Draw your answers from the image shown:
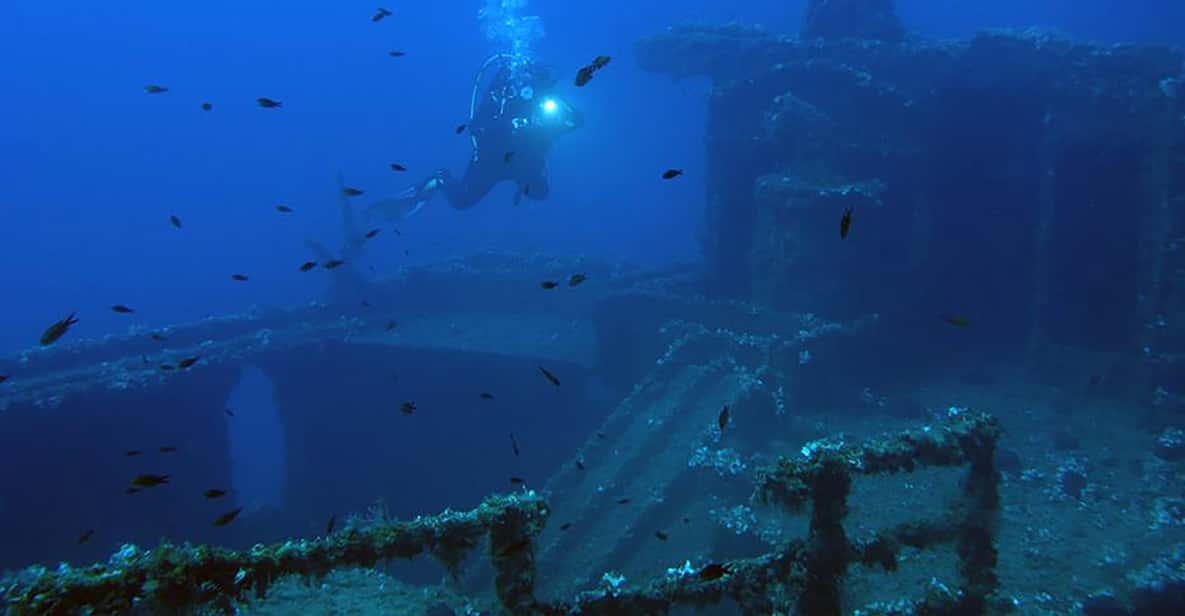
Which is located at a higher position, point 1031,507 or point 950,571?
point 950,571

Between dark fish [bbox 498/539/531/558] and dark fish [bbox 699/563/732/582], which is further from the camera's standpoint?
dark fish [bbox 699/563/732/582]

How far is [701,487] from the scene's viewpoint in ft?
29.5

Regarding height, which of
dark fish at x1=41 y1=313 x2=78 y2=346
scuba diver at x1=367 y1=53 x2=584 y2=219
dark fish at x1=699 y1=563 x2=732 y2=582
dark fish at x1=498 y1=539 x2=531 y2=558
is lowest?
dark fish at x1=699 y1=563 x2=732 y2=582

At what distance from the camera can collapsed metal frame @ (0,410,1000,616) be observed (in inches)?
127

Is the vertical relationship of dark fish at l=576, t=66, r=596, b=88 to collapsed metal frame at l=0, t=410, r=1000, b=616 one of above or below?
above

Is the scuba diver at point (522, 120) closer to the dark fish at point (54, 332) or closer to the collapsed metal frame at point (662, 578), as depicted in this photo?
the dark fish at point (54, 332)

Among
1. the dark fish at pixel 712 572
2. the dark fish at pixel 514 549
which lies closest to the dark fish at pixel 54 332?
the dark fish at pixel 514 549

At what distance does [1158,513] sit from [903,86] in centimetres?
845

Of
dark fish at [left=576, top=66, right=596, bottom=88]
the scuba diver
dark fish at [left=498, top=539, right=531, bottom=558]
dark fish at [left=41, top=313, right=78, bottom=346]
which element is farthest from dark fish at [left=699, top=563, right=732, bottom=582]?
the scuba diver

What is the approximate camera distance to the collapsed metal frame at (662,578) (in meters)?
3.24

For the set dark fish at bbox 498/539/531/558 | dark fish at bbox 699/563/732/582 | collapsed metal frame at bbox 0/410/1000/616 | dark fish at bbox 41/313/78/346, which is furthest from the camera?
dark fish at bbox 41/313/78/346

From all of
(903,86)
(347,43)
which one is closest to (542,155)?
(903,86)

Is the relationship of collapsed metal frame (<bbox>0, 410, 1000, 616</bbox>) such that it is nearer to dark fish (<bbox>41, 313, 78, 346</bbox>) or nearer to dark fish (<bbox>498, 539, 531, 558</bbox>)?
dark fish (<bbox>498, 539, 531, 558</bbox>)

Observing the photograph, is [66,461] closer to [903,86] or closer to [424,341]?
[424,341]
